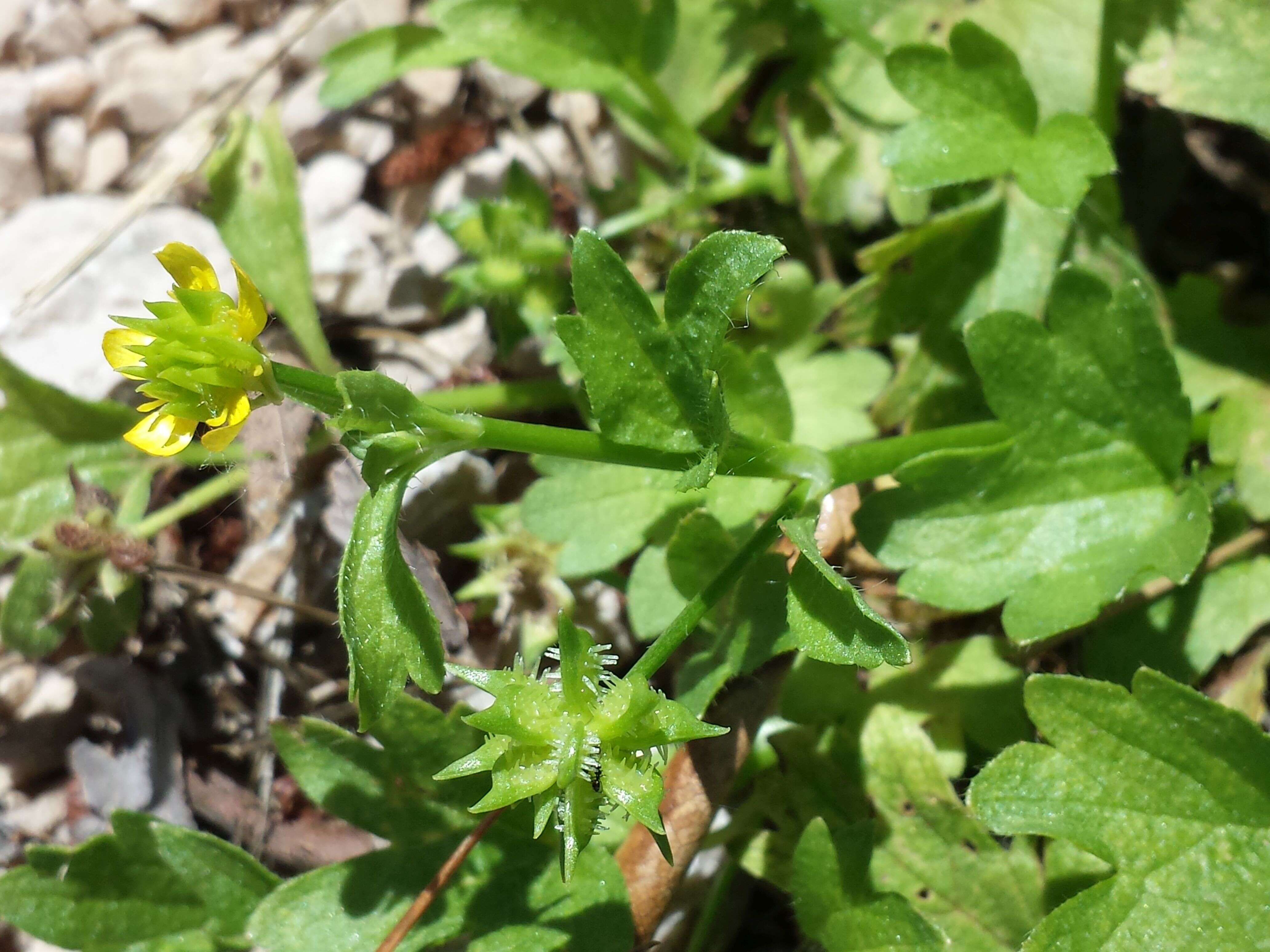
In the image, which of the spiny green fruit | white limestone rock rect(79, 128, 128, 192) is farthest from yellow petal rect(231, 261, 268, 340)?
white limestone rock rect(79, 128, 128, 192)

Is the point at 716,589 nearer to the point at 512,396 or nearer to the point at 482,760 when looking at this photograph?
the point at 482,760

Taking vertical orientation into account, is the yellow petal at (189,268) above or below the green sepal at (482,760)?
above

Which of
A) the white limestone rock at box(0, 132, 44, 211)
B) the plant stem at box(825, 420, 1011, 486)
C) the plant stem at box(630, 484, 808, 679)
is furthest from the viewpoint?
the white limestone rock at box(0, 132, 44, 211)

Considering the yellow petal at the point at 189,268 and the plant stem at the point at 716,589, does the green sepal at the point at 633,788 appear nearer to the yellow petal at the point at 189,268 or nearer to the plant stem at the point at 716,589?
the plant stem at the point at 716,589

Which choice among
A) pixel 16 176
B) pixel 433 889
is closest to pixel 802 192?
pixel 433 889

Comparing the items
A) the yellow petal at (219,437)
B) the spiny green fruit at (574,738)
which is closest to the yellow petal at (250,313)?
the yellow petal at (219,437)

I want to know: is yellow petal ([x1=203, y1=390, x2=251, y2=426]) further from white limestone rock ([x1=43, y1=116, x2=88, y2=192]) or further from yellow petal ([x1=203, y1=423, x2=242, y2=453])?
white limestone rock ([x1=43, y1=116, x2=88, y2=192])
